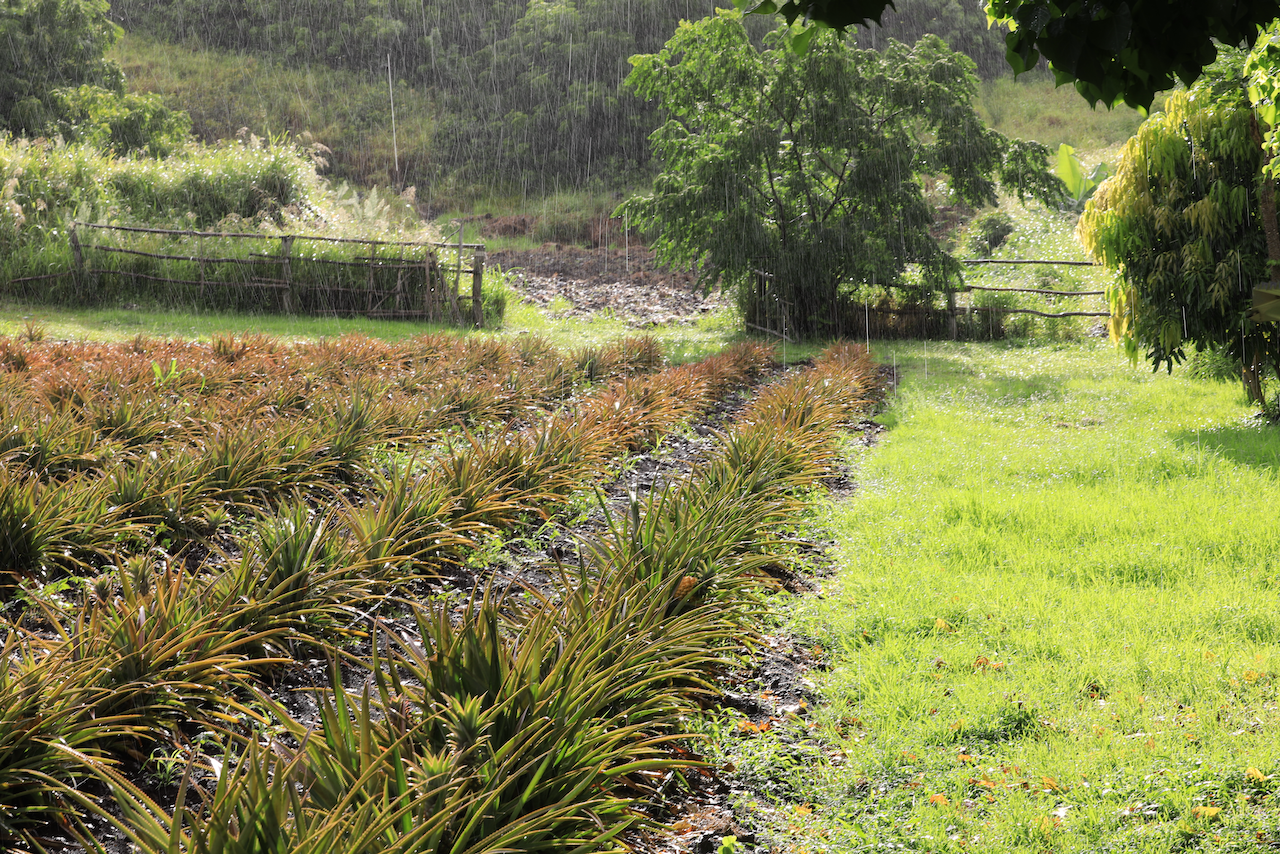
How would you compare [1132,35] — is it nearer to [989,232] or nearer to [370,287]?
Result: [370,287]

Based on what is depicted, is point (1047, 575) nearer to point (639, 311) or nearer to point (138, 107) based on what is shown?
point (639, 311)

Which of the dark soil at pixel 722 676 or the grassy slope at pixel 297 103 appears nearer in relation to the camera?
the dark soil at pixel 722 676

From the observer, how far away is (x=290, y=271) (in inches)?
629

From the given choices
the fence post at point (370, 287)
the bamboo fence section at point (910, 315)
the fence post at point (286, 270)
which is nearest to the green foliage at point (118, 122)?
the fence post at point (286, 270)

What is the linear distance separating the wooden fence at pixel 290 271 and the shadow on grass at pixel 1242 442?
1191cm

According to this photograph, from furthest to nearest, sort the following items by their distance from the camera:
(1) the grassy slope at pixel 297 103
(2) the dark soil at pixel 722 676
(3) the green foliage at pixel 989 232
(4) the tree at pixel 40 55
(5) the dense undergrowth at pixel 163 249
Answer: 1. (1) the grassy slope at pixel 297 103
2. (4) the tree at pixel 40 55
3. (3) the green foliage at pixel 989 232
4. (5) the dense undergrowth at pixel 163 249
5. (2) the dark soil at pixel 722 676

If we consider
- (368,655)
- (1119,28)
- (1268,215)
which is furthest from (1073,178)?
(368,655)

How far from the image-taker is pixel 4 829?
2.13m

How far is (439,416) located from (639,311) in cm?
1338

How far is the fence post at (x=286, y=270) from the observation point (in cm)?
1567

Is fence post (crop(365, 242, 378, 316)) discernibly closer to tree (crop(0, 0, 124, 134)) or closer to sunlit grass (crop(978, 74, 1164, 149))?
tree (crop(0, 0, 124, 134))

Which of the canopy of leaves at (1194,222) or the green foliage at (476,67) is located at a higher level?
the green foliage at (476,67)

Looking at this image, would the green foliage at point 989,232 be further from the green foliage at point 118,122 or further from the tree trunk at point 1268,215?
the green foliage at point 118,122

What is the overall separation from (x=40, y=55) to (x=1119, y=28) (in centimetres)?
3430
